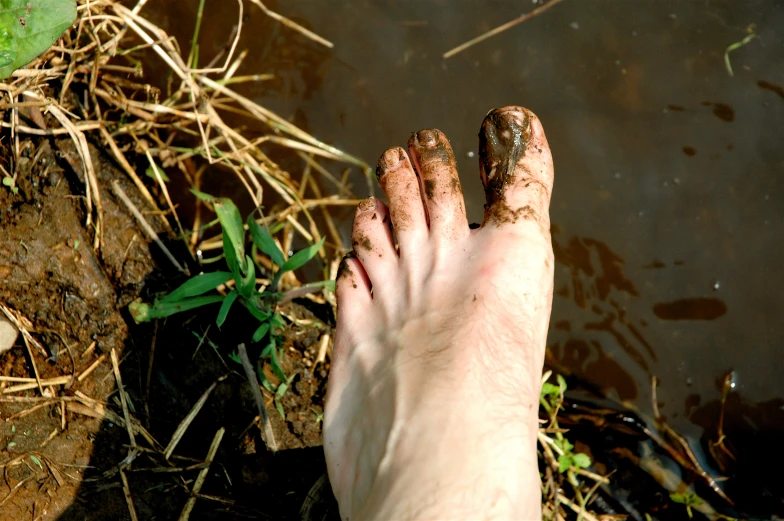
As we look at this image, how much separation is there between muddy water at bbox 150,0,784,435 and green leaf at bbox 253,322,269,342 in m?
0.89

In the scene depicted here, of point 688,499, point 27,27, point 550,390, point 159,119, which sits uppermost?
point 27,27

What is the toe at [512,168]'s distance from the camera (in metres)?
1.98

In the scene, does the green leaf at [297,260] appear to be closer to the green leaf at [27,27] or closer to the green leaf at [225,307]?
the green leaf at [225,307]

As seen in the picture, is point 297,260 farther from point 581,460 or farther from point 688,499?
point 688,499

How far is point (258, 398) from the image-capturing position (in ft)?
6.67

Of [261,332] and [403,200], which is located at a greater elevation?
[403,200]

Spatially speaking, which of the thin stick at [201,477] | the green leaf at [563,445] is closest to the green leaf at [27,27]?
the thin stick at [201,477]

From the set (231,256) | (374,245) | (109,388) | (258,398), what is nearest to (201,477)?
(258,398)

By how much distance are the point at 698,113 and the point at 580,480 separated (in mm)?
1634

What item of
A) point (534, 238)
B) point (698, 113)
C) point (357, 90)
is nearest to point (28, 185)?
point (357, 90)

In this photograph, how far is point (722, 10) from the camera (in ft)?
8.71

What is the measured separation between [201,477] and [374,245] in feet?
3.13

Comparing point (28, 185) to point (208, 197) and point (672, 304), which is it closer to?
point (208, 197)

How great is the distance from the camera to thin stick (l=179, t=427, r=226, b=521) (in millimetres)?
1920
